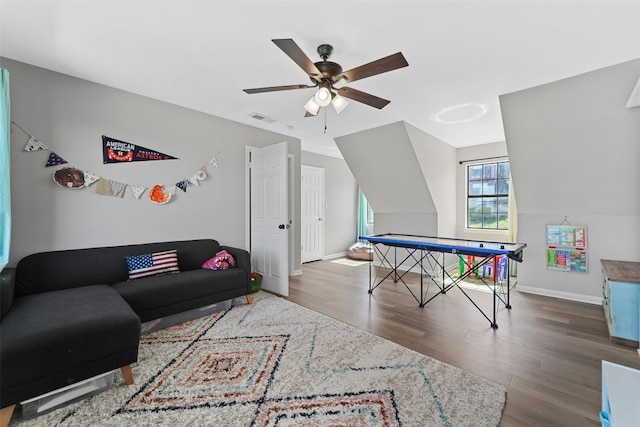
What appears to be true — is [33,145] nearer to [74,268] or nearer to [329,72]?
[74,268]

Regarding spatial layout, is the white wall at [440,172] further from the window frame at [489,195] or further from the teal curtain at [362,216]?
the teal curtain at [362,216]

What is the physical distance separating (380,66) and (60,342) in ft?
8.58

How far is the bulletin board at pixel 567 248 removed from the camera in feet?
11.5

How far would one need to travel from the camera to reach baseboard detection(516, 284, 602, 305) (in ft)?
11.2

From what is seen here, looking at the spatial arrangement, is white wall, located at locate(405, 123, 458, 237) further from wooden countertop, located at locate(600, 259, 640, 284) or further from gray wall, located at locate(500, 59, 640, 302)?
wooden countertop, located at locate(600, 259, 640, 284)

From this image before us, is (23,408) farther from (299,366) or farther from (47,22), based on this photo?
(47,22)

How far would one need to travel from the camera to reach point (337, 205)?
265 inches

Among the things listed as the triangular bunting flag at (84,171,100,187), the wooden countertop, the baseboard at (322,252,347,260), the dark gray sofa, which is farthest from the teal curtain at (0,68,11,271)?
the wooden countertop

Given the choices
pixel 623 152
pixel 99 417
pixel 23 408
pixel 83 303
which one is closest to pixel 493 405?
pixel 99 417

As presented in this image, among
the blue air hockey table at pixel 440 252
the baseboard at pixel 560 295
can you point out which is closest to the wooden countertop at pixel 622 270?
the baseboard at pixel 560 295

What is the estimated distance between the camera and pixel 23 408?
1.58m

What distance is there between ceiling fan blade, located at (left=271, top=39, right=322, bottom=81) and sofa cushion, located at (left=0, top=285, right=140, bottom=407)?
6.73ft

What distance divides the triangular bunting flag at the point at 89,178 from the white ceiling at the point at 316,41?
3.17 ft

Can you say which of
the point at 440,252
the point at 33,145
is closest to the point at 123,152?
the point at 33,145
